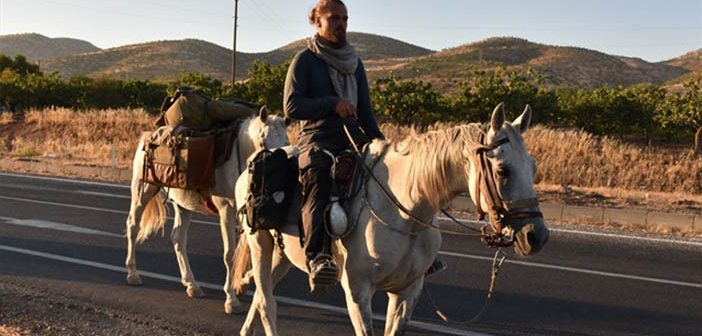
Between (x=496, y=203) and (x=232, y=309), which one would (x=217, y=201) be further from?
(x=496, y=203)

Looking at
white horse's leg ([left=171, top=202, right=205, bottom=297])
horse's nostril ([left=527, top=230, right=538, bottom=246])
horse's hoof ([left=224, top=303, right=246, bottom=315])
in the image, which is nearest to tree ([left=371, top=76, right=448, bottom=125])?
white horse's leg ([left=171, top=202, right=205, bottom=297])

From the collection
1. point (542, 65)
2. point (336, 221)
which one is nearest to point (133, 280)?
point (336, 221)

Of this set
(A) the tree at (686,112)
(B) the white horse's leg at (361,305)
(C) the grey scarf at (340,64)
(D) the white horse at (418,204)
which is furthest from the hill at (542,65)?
(B) the white horse's leg at (361,305)

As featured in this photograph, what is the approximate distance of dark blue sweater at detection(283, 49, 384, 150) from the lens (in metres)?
4.36

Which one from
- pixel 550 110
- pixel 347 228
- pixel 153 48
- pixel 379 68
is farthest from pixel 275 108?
pixel 153 48

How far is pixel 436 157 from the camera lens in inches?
153

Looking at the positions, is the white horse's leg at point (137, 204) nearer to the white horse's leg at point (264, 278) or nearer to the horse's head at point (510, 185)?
the white horse's leg at point (264, 278)

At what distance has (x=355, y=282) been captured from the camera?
4082 mm

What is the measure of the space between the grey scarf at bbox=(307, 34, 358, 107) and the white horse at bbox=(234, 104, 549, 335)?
17.1 inches

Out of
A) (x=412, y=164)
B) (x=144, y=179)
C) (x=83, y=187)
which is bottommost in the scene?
(x=83, y=187)

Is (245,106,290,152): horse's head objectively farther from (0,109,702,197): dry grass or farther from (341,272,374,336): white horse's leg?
(0,109,702,197): dry grass

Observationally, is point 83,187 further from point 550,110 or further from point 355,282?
point 550,110

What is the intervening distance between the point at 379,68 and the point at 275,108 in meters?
81.3

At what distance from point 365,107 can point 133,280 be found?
13.3 ft
